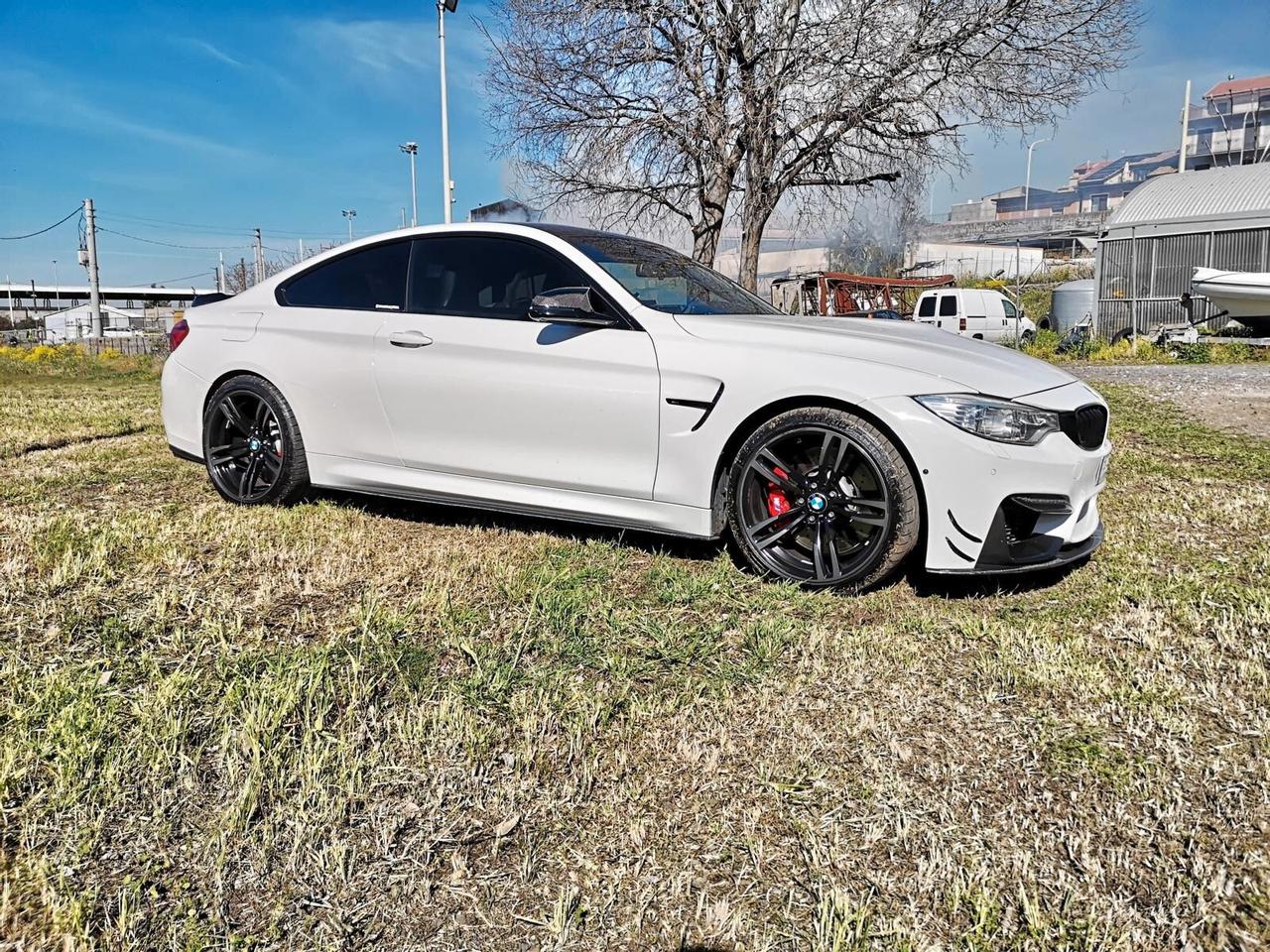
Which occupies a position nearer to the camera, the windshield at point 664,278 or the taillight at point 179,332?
the windshield at point 664,278

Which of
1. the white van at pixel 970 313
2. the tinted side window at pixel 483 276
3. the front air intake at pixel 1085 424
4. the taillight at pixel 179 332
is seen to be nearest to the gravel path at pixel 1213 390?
the front air intake at pixel 1085 424

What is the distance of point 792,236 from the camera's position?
19031 millimetres

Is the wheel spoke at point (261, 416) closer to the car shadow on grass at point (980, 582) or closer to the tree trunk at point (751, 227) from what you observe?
the car shadow on grass at point (980, 582)

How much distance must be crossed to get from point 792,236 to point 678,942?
18.7 meters

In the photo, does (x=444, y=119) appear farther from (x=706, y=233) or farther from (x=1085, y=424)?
(x=1085, y=424)

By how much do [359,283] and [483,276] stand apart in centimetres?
77

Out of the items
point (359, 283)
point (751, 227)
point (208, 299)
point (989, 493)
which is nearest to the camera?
point (989, 493)

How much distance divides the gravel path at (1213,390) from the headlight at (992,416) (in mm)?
4990

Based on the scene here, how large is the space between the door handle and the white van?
65.3 ft

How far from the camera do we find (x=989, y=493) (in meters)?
3.17

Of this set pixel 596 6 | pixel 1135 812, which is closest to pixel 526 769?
pixel 1135 812

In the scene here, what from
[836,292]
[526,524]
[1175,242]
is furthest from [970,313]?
[526,524]

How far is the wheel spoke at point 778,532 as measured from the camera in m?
3.52

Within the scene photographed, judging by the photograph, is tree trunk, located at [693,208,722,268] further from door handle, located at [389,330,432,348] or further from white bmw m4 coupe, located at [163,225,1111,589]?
door handle, located at [389,330,432,348]
